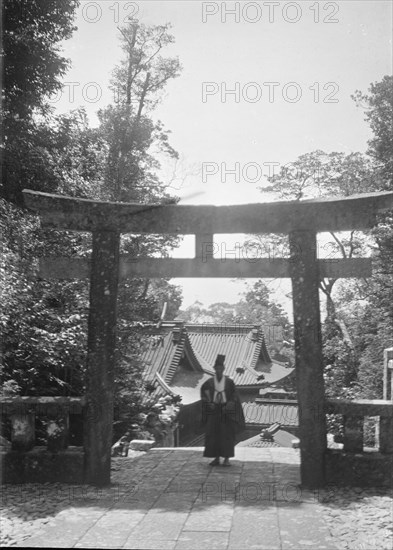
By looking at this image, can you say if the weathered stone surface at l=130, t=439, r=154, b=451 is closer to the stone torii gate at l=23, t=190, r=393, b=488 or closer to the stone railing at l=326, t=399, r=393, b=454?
the stone torii gate at l=23, t=190, r=393, b=488

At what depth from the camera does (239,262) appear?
7.46m

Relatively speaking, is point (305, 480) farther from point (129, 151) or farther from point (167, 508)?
point (129, 151)

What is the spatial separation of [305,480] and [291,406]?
2062 centimetres

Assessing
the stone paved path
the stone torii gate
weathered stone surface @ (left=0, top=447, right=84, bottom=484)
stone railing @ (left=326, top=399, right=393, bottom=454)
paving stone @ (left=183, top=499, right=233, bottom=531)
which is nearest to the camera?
→ the stone paved path

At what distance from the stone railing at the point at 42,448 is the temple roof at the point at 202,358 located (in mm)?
12118

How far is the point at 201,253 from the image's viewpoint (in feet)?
24.7

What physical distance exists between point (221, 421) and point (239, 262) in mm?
2580

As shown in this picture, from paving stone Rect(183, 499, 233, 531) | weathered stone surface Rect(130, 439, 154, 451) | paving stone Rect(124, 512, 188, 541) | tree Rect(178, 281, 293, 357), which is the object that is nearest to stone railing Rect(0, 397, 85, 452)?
paving stone Rect(124, 512, 188, 541)

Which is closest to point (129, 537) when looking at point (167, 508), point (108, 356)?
point (167, 508)

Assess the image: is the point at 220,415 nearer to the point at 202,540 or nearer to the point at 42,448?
the point at 42,448

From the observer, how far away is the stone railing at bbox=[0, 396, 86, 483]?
22.5 ft

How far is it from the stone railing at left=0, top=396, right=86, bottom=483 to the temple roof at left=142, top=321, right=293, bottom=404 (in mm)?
12118

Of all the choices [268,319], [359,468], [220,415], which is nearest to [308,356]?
[359,468]

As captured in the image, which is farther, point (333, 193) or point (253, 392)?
point (253, 392)
